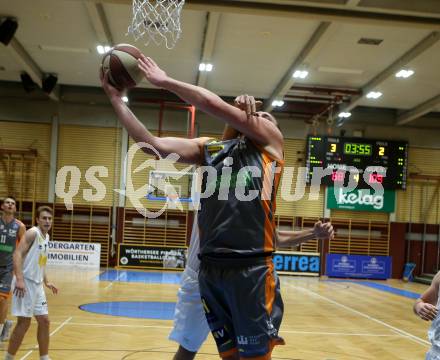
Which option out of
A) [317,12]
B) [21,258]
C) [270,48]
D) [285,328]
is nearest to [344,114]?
[270,48]

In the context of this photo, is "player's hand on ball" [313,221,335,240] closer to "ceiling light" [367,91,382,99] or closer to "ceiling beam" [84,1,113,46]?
"ceiling beam" [84,1,113,46]

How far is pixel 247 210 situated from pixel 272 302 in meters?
0.40

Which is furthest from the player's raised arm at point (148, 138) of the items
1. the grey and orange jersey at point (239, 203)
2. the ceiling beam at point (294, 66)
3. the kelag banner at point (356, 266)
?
the kelag banner at point (356, 266)

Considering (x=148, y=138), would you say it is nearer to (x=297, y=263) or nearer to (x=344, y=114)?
(x=297, y=263)

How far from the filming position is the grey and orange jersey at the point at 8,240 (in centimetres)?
716

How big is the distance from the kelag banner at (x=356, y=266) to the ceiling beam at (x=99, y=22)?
11.4 m

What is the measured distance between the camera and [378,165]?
18781mm

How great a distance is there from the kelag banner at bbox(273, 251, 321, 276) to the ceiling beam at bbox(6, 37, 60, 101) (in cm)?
985

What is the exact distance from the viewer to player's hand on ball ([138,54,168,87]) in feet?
7.13

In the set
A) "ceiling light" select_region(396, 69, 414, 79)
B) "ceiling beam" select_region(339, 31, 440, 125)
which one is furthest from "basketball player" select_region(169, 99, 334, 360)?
"ceiling light" select_region(396, 69, 414, 79)

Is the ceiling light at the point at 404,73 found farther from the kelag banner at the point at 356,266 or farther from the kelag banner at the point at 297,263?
the kelag banner at the point at 356,266

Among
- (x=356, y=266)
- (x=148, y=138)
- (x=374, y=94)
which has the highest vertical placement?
(x=374, y=94)

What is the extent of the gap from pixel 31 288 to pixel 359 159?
47.7 feet

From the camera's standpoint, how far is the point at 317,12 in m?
11.4
